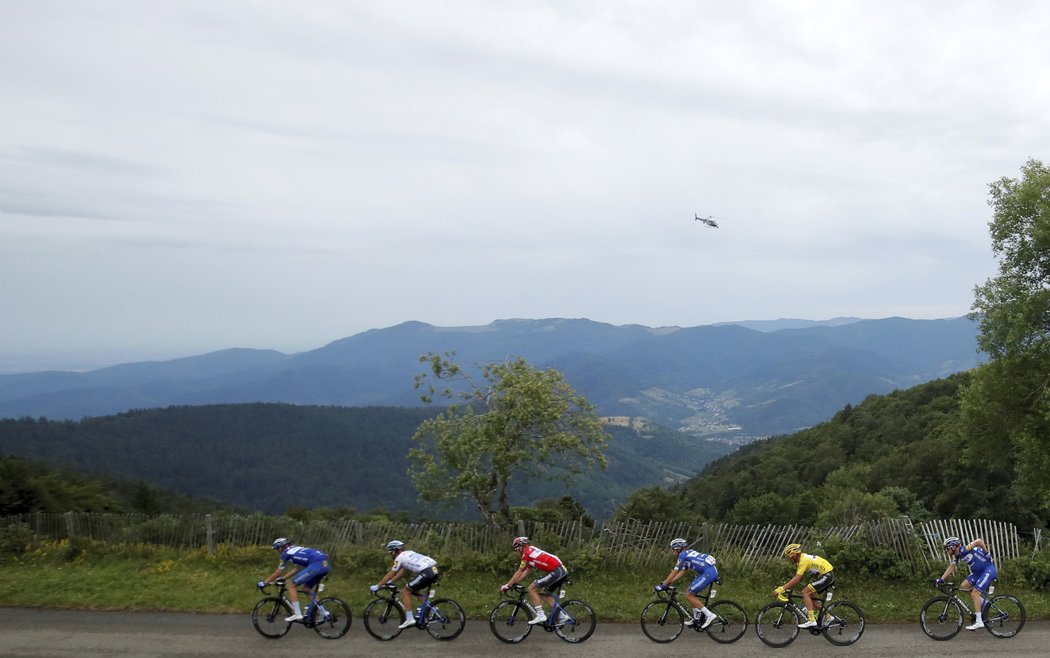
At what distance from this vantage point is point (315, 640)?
46.2 feet

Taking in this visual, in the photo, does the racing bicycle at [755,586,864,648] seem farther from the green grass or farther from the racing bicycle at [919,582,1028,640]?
the racing bicycle at [919,582,1028,640]

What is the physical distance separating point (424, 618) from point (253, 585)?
255 inches

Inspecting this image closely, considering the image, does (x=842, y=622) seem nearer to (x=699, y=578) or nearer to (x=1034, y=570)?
(x=699, y=578)

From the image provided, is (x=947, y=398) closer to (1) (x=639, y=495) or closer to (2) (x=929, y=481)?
(2) (x=929, y=481)

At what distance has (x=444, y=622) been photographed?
13.9 metres

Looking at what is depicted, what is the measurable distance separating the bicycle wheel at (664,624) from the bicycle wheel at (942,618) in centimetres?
527

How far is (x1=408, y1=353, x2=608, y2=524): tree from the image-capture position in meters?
21.9

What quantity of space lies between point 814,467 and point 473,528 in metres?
75.4

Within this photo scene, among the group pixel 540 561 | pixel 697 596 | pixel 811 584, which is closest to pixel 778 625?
pixel 811 584

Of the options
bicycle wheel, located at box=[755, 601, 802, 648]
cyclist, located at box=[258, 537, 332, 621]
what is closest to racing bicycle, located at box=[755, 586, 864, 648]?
bicycle wheel, located at box=[755, 601, 802, 648]

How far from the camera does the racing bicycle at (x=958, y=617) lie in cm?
1405

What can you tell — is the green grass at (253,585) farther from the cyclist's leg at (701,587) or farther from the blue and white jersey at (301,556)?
the blue and white jersey at (301,556)

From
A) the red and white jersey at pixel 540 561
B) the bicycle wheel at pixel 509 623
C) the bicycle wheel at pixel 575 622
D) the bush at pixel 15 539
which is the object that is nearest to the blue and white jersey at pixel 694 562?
the bicycle wheel at pixel 575 622

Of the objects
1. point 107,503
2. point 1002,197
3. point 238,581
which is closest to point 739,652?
point 238,581
